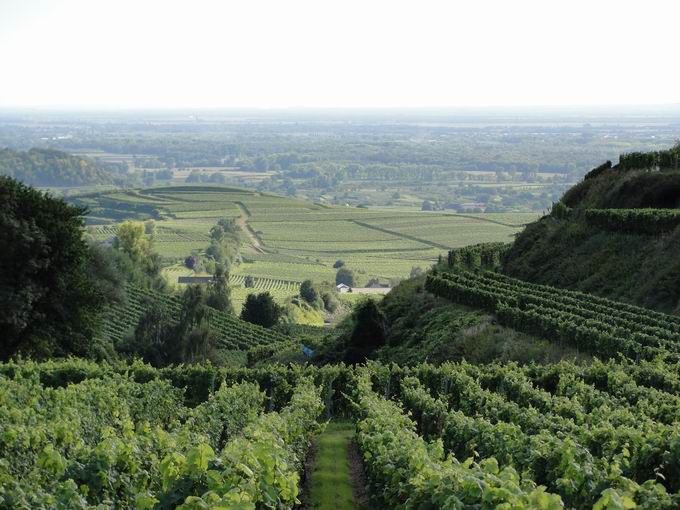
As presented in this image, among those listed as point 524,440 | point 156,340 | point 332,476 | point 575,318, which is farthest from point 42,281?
point 524,440

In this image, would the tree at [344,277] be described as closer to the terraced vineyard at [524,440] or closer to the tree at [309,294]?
the tree at [309,294]

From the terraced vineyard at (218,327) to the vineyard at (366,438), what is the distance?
47607 mm

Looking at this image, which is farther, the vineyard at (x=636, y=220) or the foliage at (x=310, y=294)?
the foliage at (x=310, y=294)

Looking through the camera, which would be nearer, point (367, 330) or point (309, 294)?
point (367, 330)

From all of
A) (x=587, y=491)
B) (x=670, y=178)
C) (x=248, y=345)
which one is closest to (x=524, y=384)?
(x=587, y=491)

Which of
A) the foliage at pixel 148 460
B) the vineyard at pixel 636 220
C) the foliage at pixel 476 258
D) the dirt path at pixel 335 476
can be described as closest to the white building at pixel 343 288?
the foliage at pixel 476 258

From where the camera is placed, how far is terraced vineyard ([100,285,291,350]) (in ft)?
268

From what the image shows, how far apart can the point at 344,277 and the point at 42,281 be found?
400ft

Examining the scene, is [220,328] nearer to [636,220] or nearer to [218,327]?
[218,327]

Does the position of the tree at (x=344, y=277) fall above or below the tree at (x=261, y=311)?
below

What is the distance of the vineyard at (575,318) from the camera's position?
30.7 m

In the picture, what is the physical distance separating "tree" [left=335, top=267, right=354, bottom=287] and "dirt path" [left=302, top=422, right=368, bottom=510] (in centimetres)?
13580

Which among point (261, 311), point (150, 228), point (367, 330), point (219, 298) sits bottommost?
point (150, 228)

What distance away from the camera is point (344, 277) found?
6437 inches
